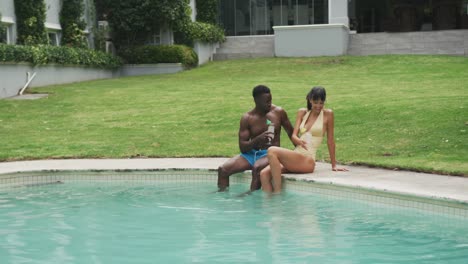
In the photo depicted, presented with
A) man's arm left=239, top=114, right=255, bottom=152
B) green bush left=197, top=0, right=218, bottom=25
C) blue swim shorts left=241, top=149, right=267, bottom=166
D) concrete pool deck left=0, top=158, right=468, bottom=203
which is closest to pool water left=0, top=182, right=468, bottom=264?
concrete pool deck left=0, top=158, right=468, bottom=203

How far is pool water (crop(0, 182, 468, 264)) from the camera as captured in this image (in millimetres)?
6449

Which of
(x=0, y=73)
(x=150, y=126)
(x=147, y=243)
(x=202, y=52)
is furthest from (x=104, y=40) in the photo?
(x=147, y=243)

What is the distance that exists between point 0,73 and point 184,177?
48.4ft

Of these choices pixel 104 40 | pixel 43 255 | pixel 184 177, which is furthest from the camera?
pixel 104 40

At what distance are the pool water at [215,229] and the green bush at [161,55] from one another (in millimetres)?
21081

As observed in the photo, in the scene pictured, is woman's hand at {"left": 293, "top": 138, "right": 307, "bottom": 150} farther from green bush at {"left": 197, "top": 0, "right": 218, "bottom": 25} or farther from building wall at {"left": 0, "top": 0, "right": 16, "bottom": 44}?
green bush at {"left": 197, "top": 0, "right": 218, "bottom": 25}

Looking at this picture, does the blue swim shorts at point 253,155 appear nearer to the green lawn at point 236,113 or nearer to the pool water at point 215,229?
the pool water at point 215,229

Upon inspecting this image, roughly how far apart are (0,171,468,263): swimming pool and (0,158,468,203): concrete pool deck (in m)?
0.15

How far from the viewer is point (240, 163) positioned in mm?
9336

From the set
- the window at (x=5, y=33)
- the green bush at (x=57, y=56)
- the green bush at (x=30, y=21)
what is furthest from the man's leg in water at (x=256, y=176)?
the green bush at (x=30, y=21)

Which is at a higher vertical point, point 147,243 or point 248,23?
point 248,23

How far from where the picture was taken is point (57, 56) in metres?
26.4

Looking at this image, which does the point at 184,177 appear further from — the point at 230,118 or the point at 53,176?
the point at 230,118

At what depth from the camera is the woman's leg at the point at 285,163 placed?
29.0ft
